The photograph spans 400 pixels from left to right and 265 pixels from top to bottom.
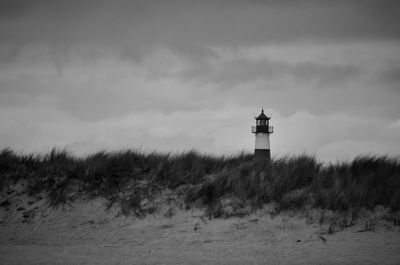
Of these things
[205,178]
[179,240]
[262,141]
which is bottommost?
[179,240]

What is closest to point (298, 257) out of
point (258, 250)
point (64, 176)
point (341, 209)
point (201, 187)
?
point (258, 250)

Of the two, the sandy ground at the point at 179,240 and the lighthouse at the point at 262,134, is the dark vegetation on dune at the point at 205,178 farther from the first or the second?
the lighthouse at the point at 262,134

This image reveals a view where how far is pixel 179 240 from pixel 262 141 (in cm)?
1416

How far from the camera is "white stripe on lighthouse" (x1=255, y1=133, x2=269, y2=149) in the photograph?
76.1 feet

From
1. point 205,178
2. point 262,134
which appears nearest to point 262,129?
point 262,134

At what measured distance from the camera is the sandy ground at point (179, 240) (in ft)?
27.2

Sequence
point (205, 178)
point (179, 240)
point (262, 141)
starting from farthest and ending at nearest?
point (262, 141), point (205, 178), point (179, 240)

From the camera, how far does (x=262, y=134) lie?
76.9 ft

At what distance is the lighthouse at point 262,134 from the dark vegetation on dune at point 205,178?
9.29m

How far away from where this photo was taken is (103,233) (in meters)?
10.5

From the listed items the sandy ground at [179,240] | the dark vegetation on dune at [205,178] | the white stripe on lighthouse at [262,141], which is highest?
the white stripe on lighthouse at [262,141]

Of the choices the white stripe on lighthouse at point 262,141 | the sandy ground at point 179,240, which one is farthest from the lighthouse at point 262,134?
the sandy ground at point 179,240

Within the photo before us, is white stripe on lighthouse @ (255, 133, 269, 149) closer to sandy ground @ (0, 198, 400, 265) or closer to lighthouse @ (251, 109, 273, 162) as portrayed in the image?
lighthouse @ (251, 109, 273, 162)

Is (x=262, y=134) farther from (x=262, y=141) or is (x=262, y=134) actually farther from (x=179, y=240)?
(x=179, y=240)
